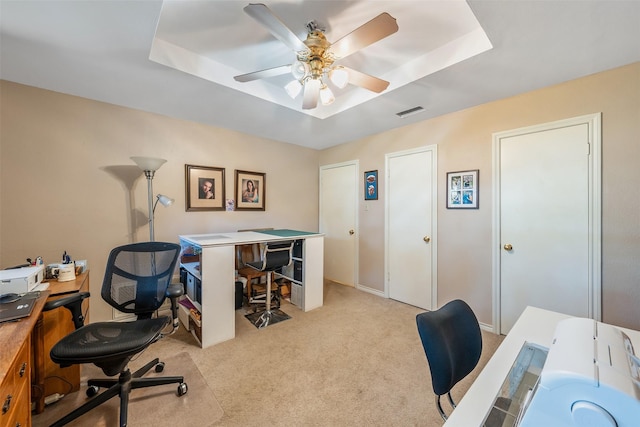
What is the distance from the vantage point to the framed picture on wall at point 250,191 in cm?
352

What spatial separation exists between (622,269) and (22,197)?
5.17 m

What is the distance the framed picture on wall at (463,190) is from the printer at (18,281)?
143 inches

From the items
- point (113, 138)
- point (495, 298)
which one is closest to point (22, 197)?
point (113, 138)

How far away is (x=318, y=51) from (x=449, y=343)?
74.8 inches

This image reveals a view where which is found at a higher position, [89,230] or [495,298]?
[89,230]

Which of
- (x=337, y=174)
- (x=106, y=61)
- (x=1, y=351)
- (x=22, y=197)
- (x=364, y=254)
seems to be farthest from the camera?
(x=337, y=174)

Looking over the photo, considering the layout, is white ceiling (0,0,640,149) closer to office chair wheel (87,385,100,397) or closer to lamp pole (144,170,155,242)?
lamp pole (144,170,155,242)

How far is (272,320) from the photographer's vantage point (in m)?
2.77

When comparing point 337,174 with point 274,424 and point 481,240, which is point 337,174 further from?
point 274,424

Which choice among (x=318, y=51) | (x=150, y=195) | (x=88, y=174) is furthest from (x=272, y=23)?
(x=88, y=174)

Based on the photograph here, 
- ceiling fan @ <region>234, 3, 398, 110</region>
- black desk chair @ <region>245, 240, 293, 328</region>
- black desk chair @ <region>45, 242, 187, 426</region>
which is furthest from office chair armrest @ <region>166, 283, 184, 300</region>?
ceiling fan @ <region>234, 3, 398, 110</region>

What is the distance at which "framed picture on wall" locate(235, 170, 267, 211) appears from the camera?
3523 millimetres

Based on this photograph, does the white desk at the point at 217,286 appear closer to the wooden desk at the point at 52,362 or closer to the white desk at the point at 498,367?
the wooden desk at the point at 52,362

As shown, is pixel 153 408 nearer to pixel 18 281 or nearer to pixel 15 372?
pixel 15 372
